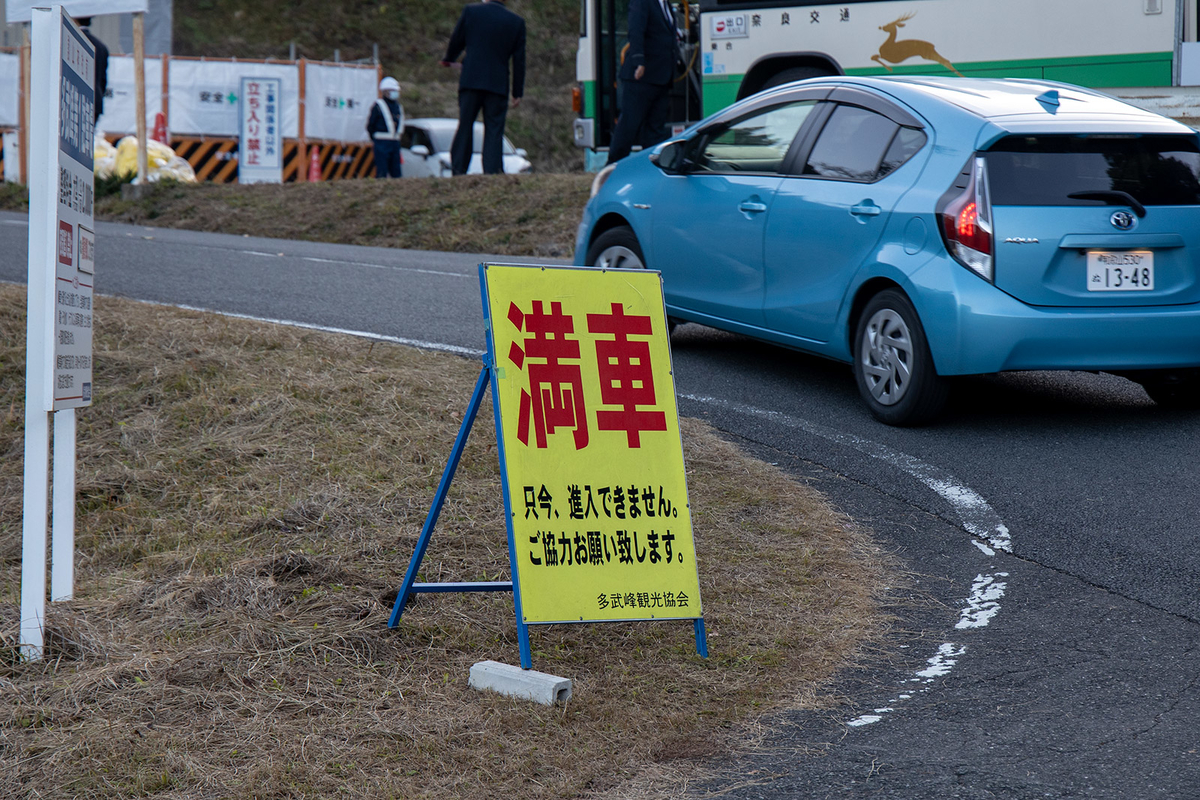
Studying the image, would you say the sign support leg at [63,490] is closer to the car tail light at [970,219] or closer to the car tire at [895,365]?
the car tire at [895,365]

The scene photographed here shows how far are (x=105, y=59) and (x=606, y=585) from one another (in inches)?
512

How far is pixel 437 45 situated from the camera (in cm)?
4047

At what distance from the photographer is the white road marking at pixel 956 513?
3.69m

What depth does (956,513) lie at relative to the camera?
5.10 m

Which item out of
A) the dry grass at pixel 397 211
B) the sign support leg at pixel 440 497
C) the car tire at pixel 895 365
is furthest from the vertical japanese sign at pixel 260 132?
the sign support leg at pixel 440 497

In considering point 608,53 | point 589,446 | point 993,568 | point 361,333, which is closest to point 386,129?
point 608,53

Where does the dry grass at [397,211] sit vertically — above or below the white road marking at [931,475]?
above

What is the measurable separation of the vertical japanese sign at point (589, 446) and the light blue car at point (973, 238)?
8.46 feet

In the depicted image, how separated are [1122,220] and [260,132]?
21.4m

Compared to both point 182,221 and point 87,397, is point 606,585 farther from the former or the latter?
point 182,221

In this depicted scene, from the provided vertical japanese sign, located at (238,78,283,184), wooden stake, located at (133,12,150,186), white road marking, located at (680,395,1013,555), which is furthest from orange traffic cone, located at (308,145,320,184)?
white road marking, located at (680,395,1013,555)

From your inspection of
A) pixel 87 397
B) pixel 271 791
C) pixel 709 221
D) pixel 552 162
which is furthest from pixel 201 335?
pixel 552 162

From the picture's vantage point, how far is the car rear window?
5.98m

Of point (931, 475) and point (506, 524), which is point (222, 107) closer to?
point (931, 475)
